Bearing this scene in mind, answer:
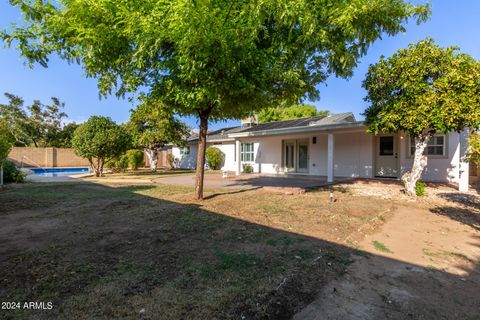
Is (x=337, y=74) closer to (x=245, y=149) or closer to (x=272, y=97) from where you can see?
(x=272, y=97)

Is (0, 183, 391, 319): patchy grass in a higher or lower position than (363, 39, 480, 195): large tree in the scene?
lower

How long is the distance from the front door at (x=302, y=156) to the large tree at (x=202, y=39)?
9852 millimetres

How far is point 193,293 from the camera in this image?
2707mm

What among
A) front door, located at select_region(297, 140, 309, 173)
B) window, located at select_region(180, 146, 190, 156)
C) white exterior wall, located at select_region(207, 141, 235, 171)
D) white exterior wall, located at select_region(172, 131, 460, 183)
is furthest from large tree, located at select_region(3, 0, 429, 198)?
window, located at select_region(180, 146, 190, 156)

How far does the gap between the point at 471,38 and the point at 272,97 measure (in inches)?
320

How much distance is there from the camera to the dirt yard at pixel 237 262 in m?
2.53

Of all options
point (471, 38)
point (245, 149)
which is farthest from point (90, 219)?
point (245, 149)

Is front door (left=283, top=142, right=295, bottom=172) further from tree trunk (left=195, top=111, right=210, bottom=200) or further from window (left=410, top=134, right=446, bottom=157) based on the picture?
tree trunk (left=195, top=111, right=210, bottom=200)

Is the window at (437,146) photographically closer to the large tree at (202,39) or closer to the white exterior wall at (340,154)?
the white exterior wall at (340,154)

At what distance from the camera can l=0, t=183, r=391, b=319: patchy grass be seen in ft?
8.28

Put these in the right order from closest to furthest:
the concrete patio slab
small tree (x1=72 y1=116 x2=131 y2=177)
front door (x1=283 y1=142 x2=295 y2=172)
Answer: the concrete patio slab
small tree (x1=72 y1=116 x2=131 y2=177)
front door (x1=283 y1=142 x2=295 y2=172)

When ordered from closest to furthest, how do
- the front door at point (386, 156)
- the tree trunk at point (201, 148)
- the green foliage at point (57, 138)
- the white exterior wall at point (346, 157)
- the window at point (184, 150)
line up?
the tree trunk at point (201, 148), the white exterior wall at point (346, 157), the front door at point (386, 156), the window at point (184, 150), the green foliage at point (57, 138)

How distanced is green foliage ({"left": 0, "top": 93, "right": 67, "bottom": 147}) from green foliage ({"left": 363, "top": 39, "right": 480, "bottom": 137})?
37.2 meters

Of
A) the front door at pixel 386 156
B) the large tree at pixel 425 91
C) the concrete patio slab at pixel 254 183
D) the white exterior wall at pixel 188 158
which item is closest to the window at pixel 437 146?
the front door at pixel 386 156
